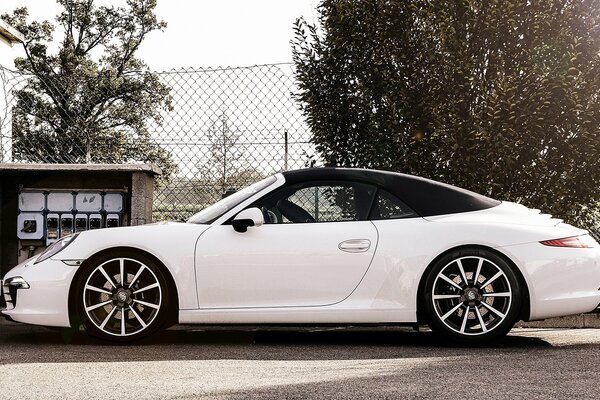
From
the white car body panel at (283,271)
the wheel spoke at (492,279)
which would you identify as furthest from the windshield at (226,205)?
the wheel spoke at (492,279)

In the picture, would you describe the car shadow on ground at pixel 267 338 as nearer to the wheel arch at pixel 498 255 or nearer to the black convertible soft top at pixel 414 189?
the wheel arch at pixel 498 255

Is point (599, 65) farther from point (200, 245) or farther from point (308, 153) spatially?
point (200, 245)

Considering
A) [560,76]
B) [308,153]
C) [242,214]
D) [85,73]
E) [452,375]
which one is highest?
[85,73]

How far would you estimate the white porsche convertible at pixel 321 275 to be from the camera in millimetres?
6609

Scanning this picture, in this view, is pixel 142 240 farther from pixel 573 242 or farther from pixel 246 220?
pixel 573 242

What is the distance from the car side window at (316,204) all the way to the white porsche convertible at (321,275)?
1.1 inches

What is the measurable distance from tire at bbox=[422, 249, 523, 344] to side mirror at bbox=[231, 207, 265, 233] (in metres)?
1.24

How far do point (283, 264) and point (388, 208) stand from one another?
884mm

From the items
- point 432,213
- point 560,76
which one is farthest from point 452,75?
point 432,213

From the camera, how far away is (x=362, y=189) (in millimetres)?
6973

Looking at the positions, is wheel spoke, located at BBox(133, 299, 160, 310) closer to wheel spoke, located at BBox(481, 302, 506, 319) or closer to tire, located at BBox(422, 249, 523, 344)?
tire, located at BBox(422, 249, 523, 344)

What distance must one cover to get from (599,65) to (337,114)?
2.32 meters

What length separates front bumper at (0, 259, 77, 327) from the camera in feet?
22.0

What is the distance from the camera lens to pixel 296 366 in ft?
18.8
